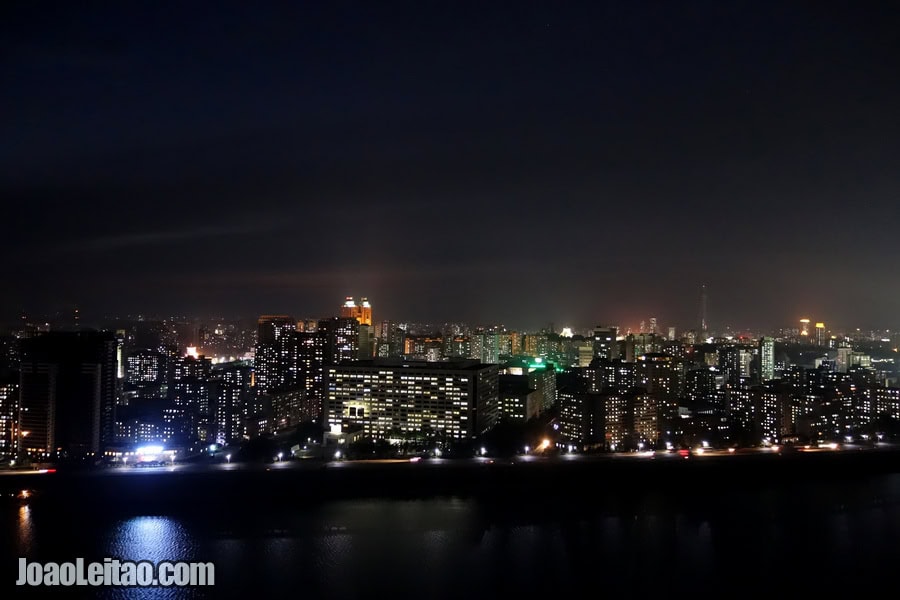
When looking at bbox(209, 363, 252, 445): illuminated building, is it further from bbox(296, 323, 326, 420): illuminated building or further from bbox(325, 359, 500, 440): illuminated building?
bbox(296, 323, 326, 420): illuminated building

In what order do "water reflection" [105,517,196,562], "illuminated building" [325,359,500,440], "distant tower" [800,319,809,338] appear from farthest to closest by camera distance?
1. "distant tower" [800,319,809,338]
2. "illuminated building" [325,359,500,440]
3. "water reflection" [105,517,196,562]

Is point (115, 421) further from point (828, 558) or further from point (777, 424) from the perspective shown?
point (777, 424)

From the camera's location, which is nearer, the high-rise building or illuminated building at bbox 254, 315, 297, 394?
the high-rise building

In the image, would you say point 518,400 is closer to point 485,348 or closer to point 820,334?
point 485,348

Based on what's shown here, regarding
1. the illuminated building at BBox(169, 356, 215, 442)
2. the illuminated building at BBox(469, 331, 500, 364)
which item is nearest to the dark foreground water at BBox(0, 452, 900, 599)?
the illuminated building at BBox(169, 356, 215, 442)

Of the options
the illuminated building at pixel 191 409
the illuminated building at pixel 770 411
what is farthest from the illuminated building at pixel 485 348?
the illuminated building at pixel 191 409

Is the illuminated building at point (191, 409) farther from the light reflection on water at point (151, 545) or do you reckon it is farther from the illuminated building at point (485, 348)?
the illuminated building at point (485, 348)

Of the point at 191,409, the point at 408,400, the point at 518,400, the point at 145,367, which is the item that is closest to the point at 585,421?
the point at 518,400
